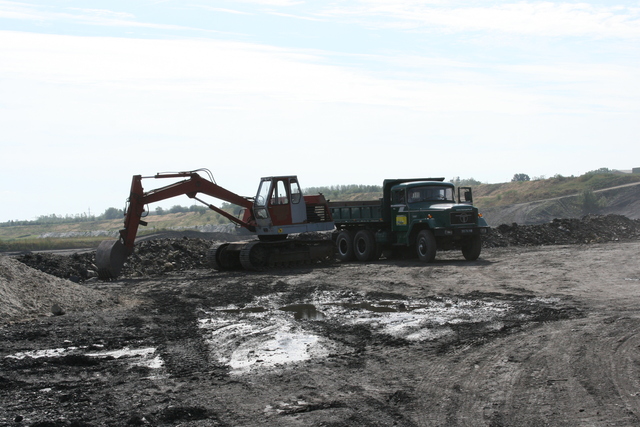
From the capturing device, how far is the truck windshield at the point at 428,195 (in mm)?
21391

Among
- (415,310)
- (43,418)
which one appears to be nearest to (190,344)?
(43,418)

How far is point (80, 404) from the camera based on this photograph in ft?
21.5

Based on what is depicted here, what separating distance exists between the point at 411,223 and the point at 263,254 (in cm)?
500

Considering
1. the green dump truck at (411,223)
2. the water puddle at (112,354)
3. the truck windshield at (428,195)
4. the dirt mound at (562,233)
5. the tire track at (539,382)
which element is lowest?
the tire track at (539,382)

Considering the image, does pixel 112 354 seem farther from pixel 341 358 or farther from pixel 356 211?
pixel 356 211

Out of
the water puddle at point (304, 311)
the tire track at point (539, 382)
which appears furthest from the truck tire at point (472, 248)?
the tire track at point (539, 382)

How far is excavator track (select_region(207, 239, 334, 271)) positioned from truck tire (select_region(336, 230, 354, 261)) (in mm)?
1181

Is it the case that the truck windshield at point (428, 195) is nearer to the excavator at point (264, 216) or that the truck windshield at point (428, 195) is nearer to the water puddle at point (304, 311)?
the excavator at point (264, 216)

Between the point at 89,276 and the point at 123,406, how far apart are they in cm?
1565

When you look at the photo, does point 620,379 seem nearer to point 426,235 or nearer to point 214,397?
point 214,397

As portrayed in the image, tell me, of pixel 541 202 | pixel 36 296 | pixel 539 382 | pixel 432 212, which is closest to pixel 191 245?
pixel 432 212

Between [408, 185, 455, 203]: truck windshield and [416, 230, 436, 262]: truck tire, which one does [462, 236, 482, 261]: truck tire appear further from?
[408, 185, 455, 203]: truck windshield

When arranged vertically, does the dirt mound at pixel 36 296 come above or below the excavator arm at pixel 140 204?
below

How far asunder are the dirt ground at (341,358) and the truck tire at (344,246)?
750 cm
